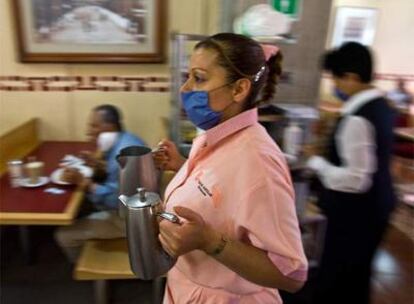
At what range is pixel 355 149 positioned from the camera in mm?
1436

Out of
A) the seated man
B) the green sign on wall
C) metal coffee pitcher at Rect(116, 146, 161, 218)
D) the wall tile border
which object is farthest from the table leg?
the green sign on wall

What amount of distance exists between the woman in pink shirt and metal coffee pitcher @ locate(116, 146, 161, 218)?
18 cm

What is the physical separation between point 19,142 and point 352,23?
12.0ft

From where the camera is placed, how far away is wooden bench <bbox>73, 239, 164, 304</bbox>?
163 cm

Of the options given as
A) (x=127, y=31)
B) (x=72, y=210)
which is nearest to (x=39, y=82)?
(x=127, y=31)

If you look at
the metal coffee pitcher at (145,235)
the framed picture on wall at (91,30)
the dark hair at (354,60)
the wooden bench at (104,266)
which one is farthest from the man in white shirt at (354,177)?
the framed picture on wall at (91,30)

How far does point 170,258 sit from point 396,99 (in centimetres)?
381

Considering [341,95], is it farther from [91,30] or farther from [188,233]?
[91,30]

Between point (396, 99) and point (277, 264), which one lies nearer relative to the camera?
point (277, 264)

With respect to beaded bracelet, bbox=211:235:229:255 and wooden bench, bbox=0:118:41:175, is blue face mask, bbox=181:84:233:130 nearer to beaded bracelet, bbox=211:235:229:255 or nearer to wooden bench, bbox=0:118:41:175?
beaded bracelet, bbox=211:235:229:255

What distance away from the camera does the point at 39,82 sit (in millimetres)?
2576

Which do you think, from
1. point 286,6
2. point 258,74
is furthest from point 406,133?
point 258,74

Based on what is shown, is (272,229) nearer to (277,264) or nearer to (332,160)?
(277,264)

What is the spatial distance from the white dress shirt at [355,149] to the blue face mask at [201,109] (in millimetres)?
806
